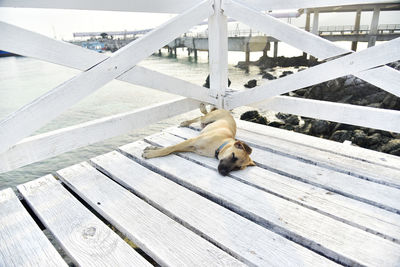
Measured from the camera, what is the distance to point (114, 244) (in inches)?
63.2

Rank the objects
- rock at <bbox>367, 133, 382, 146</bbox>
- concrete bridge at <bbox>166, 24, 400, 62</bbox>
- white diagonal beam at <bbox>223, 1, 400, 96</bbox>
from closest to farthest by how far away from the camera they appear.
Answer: white diagonal beam at <bbox>223, 1, 400, 96</bbox> → rock at <bbox>367, 133, 382, 146</bbox> → concrete bridge at <bbox>166, 24, 400, 62</bbox>

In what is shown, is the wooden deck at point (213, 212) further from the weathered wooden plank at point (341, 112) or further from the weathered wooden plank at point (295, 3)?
the weathered wooden plank at point (295, 3)

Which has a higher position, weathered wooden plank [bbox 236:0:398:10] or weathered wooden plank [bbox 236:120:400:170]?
weathered wooden plank [bbox 236:0:398:10]

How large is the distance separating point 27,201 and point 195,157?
4.75ft

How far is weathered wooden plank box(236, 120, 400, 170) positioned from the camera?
2.51 m

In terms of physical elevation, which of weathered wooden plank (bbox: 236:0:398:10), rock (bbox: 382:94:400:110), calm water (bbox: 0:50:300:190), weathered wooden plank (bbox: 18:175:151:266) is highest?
weathered wooden plank (bbox: 236:0:398:10)

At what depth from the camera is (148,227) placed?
1.72 metres

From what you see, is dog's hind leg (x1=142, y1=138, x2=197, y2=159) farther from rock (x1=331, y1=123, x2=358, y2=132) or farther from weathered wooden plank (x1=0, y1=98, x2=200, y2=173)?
rock (x1=331, y1=123, x2=358, y2=132)

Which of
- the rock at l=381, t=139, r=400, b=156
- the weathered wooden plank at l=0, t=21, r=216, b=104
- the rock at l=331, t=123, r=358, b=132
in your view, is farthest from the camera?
the rock at l=331, t=123, r=358, b=132

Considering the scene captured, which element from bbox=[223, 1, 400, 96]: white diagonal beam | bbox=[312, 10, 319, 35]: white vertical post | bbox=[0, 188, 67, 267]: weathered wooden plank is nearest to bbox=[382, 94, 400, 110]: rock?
bbox=[223, 1, 400, 96]: white diagonal beam

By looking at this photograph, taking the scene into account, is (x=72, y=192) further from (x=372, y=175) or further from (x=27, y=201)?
(x=372, y=175)

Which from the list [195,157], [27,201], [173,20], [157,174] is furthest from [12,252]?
[173,20]

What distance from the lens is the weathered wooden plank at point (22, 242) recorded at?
5.00ft

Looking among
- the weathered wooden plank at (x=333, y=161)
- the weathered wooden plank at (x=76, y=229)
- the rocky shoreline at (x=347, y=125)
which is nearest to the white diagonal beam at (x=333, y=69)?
the weathered wooden plank at (x=333, y=161)
